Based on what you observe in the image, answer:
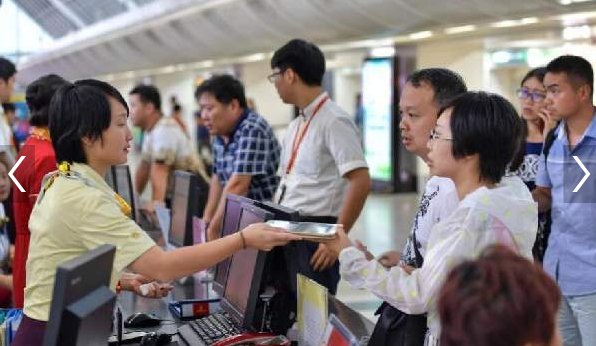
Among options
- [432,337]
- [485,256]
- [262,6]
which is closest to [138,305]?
[432,337]

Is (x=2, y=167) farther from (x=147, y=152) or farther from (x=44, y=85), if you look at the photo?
(x=147, y=152)

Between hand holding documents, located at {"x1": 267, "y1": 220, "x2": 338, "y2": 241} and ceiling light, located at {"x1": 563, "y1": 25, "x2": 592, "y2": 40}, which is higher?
ceiling light, located at {"x1": 563, "y1": 25, "x2": 592, "y2": 40}

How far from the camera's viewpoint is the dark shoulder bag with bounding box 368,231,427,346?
2111 mm

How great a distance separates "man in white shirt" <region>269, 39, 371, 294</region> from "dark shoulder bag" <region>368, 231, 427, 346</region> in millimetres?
1390

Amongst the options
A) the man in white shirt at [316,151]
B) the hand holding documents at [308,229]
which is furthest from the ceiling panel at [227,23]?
the hand holding documents at [308,229]

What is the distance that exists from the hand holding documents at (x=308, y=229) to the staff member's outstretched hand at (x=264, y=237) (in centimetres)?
2

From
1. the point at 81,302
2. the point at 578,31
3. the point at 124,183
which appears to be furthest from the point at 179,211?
the point at 578,31

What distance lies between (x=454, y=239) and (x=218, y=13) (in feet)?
36.9

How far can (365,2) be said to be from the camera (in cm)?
838

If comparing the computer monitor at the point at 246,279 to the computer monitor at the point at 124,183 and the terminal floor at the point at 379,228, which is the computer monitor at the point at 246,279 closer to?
the computer monitor at the point at 124,183

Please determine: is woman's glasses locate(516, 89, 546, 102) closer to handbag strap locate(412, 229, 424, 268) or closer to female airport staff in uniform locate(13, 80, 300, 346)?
handbag strap locate(412, 229, 424, 268)

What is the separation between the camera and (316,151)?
380 cm

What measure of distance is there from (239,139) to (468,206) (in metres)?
2.58

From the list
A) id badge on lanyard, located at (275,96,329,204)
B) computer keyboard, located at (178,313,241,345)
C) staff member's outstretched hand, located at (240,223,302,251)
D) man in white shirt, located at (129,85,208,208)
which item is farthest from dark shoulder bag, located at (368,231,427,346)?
man in white shirt, located at (129,85,208,208)
